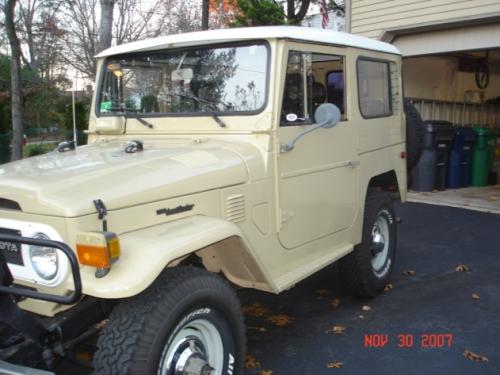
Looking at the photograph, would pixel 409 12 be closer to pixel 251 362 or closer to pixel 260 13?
pixel 260 13

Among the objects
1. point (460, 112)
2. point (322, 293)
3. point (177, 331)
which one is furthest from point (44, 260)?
point (460, 112)

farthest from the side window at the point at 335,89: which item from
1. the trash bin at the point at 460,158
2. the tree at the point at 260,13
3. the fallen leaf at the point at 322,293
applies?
the tree at the point at 260,13

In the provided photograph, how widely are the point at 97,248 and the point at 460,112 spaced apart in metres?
11.4

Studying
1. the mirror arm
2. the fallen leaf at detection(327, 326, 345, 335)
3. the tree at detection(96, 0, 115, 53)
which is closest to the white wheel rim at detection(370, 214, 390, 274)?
the fallen leaf at detection(327, 326, 345, 335)

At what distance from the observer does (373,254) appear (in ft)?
15.6

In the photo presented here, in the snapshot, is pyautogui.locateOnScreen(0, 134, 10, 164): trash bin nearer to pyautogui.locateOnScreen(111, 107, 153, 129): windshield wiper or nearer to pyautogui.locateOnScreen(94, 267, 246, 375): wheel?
pyautogui.locateOnScreen(111, 107, 153, 129): windshield wiper

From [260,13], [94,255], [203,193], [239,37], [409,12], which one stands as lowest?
[94,255]

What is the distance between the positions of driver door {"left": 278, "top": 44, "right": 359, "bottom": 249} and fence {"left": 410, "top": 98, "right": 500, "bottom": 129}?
7.14 metres

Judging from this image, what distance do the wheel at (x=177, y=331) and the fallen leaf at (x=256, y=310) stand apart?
4.94ft

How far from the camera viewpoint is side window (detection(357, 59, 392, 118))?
4270mm

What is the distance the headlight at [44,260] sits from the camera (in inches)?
95.0

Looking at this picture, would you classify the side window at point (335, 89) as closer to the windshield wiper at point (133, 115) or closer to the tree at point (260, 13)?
the windshield wiper at point (133, 115)

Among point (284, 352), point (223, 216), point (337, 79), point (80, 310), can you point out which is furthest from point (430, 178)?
point (80, 310)

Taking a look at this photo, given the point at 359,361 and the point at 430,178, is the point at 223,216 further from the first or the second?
the point at 430,178
